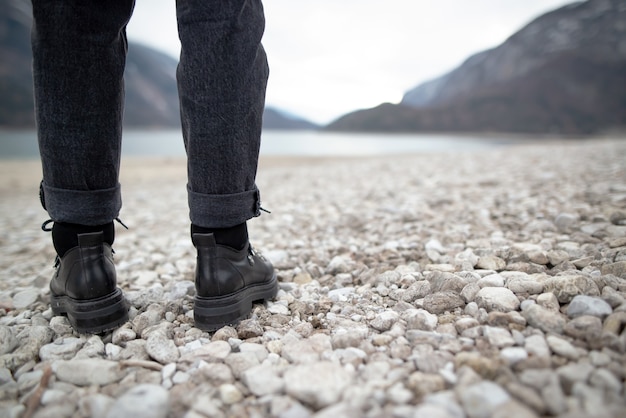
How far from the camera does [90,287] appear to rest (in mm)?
1136

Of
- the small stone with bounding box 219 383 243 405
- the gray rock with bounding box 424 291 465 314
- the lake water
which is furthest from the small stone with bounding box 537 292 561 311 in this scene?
the lake water

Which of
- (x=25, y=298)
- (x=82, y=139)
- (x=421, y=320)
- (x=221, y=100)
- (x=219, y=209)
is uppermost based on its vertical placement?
(x=221, y=100)

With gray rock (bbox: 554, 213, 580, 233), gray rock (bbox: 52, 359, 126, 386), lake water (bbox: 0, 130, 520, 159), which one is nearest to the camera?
gray rock (bbox: 52, 359, 126, 386)

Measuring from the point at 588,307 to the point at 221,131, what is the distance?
124cm

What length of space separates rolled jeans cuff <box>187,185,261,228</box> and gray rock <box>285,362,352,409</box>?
0.51m

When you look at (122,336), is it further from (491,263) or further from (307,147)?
(307,147)

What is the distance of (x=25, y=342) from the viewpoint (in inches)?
42.9

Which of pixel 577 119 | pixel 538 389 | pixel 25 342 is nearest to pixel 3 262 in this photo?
pixel 25 342

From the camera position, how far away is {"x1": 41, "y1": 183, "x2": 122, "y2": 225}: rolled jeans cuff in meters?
1.08

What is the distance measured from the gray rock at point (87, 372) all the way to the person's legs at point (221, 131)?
295mm

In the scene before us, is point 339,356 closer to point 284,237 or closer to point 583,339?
point 583,339

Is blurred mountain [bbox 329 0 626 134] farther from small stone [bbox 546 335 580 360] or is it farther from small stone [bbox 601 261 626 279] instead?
small stone [bbox 546 335 580 360]

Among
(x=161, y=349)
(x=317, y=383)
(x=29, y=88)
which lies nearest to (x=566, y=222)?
(x=317, y=383)

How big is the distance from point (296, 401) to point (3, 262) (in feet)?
8.52
